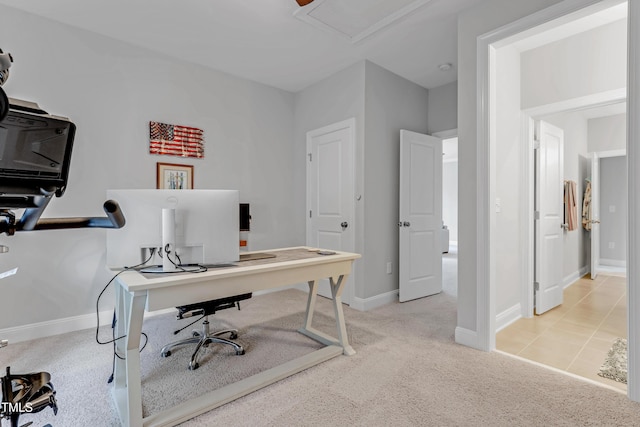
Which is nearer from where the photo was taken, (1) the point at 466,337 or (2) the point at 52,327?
(1) the point at 466,337

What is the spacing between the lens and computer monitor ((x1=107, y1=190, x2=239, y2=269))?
166 centimetres

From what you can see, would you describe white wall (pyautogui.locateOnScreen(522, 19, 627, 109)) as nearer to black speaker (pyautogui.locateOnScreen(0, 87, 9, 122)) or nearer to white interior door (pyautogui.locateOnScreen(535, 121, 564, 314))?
white interior door (pyautogui.locateOnScreen(535, 121, 564, 314))

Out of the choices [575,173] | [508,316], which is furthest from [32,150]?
[575,173]

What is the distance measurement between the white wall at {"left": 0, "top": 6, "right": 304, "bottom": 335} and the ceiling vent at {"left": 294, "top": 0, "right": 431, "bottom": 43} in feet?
5.05

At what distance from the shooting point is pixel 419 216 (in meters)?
3.89

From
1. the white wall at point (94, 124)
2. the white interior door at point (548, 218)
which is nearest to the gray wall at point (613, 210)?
the white interior door at point (548, 218)

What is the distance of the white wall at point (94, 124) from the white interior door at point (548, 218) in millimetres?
3238

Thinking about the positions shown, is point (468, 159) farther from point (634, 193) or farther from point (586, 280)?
point (586, 280)

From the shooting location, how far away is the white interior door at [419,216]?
3.72 m

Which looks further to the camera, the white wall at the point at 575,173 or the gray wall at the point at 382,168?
the white wall at the point at 575,173

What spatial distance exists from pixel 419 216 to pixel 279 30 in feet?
8.27

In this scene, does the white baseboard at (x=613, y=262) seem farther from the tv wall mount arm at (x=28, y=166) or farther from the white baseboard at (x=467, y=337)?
the tv wall mount arm at (x=28, y=166)

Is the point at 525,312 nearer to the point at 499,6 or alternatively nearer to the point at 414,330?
the point at 414,330

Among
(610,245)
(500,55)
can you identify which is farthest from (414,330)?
(610,245)
